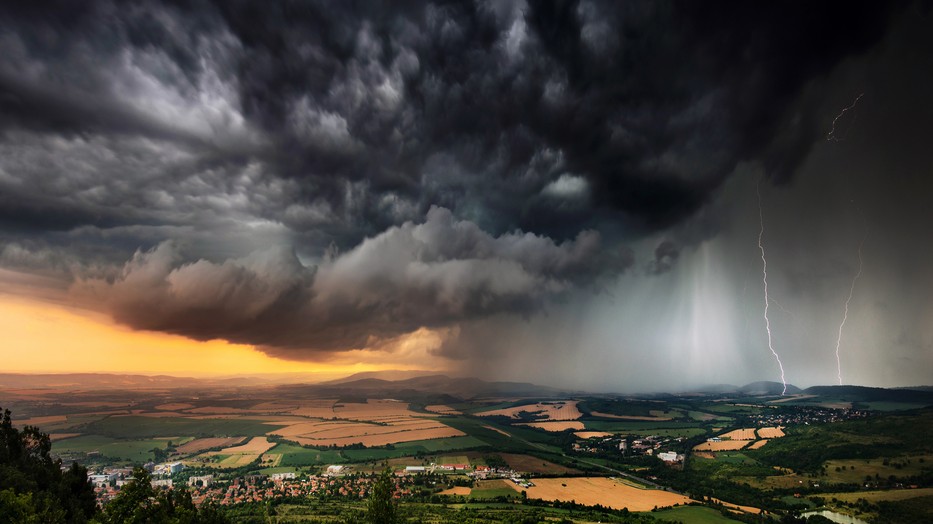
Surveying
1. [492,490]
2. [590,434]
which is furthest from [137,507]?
[590,434]

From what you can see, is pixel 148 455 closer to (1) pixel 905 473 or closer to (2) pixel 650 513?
(2) pixel 650 513

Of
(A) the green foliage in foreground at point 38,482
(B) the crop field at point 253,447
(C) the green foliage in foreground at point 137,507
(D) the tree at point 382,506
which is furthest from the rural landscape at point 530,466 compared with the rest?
(C) the green foliage in foreground at point 137,507

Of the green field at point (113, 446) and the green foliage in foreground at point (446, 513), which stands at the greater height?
the green foliage in foreground at point (446, 513)

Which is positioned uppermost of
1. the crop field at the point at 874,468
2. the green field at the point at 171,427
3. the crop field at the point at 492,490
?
the crop field at the point at 874,468

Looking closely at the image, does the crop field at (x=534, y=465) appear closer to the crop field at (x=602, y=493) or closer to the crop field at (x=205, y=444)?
the crop field at (x=602, y=493)

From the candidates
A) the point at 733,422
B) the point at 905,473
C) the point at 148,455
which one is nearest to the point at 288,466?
the point at 148,455

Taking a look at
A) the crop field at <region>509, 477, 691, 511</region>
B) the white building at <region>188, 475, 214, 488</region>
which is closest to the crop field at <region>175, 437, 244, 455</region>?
the white building at <region>188, 475, 214, 488</region>

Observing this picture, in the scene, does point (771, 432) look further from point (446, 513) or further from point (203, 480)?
point (203, 480)

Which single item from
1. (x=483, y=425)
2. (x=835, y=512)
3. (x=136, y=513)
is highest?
(x=136, y=513)
